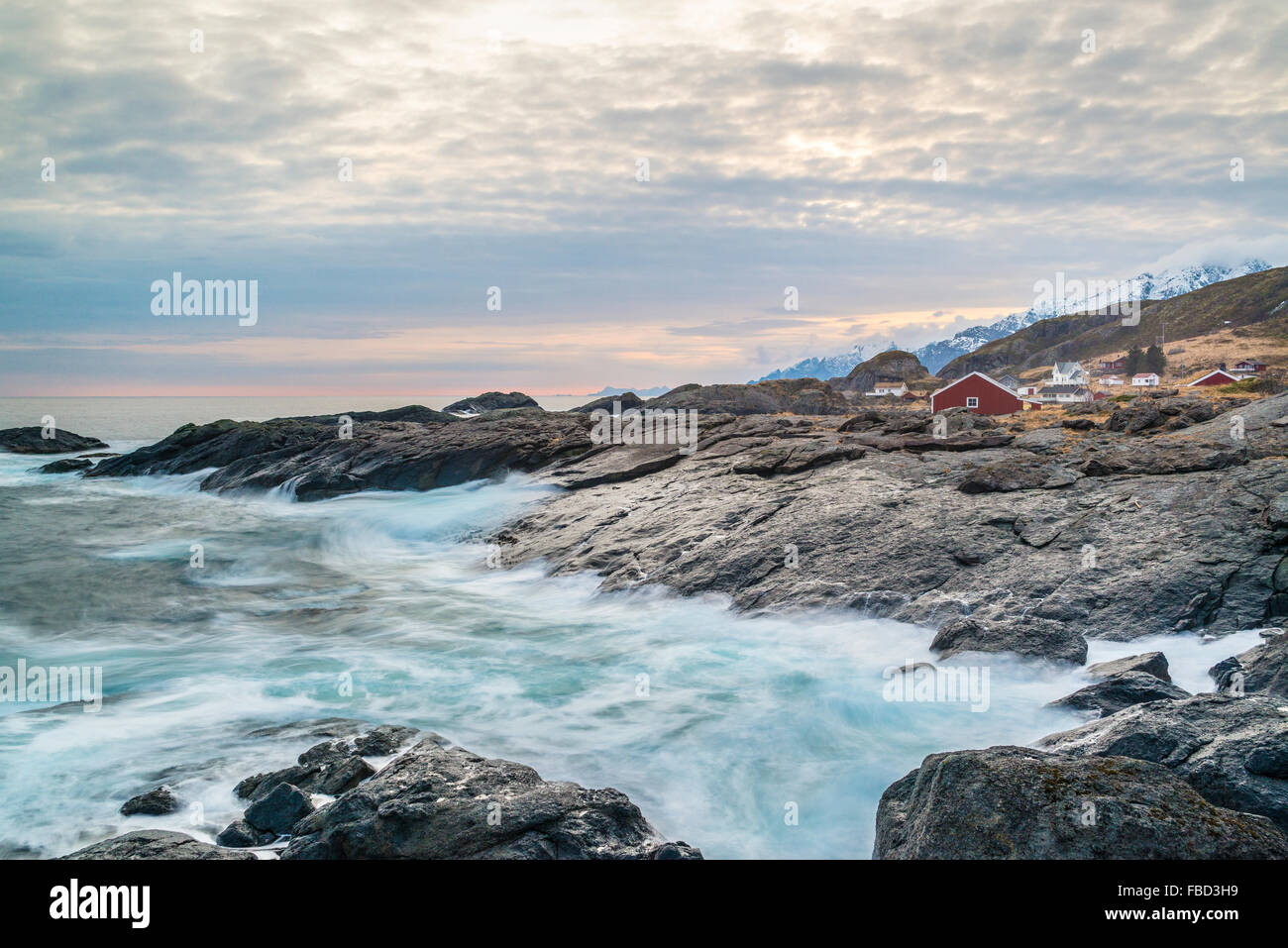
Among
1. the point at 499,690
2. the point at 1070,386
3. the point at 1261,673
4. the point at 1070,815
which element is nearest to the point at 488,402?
the point at 1070,386

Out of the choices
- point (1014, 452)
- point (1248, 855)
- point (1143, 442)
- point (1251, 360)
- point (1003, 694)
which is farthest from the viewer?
point (1251, 360)

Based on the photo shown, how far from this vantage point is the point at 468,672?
621 inches

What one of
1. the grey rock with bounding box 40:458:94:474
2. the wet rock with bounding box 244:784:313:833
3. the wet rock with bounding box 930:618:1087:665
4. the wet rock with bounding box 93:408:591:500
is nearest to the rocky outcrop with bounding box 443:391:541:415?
the grey rock with bounding box 40:458:94:474

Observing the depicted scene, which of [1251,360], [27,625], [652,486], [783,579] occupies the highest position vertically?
[1251,360]

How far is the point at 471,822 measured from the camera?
689cm

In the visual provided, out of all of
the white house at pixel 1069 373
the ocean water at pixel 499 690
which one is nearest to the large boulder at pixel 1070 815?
the ocean water at pixel 499 690

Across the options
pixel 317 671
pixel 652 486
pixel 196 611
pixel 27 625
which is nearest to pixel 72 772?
pixel 317 671

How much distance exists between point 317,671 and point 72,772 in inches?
203

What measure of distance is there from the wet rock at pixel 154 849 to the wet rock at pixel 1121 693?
10.8 meters

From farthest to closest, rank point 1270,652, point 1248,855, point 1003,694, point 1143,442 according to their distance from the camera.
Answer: point 1143,442 < point 1003,694 < point 1270,652 < point 1248,855

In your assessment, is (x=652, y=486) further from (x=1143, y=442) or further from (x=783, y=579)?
(x=1143, y=442)

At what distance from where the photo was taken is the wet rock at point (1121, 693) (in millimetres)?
10039

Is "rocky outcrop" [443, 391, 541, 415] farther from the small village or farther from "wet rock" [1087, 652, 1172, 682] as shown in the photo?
"wet rock" [1087, 652, 1172, 682]

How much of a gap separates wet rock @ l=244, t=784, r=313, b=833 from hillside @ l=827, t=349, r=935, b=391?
166 m
